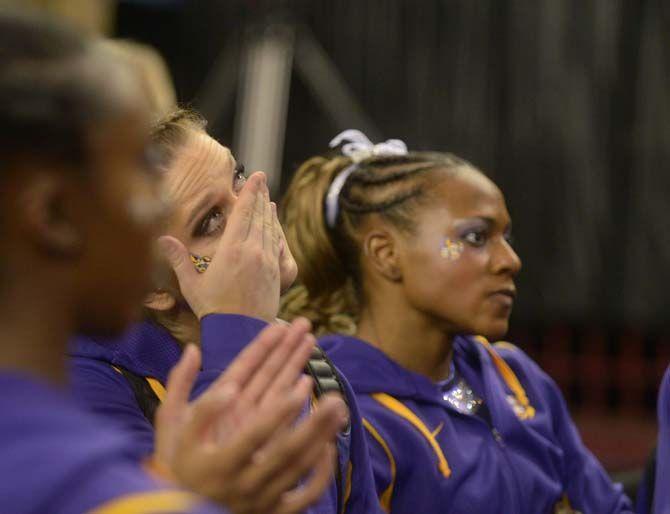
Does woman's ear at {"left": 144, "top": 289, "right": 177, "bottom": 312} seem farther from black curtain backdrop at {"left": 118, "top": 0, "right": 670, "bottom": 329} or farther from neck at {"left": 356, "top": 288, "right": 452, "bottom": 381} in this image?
black curtain backdrop at {"left": 118, "top": 0, "right": 670, "bottom": 329}

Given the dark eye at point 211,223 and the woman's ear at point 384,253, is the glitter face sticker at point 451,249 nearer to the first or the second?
the woman's ear at point 384,253

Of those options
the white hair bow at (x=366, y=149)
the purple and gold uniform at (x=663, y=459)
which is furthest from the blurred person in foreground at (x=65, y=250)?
the white hair bow at (x=366, y=149)

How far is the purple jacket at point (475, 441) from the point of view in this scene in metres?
1.96

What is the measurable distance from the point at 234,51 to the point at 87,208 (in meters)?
5.51

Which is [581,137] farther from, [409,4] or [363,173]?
[363,173]

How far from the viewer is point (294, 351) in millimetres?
961

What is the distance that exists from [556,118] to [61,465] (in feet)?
16.5

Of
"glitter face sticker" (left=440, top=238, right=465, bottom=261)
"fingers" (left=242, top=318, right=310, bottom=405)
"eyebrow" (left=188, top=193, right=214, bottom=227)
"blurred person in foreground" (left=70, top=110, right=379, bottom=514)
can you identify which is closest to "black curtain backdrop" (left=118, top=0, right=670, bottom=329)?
"glitter face sticker" (left=440, top=238, right=465, bottom=261)

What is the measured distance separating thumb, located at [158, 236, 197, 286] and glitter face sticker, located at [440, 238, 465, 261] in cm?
85

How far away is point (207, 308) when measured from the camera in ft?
4.13

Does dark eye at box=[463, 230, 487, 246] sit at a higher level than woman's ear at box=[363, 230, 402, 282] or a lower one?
higher

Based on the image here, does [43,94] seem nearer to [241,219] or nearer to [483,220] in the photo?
[241,219]

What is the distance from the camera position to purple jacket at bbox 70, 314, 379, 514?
122 centimetres

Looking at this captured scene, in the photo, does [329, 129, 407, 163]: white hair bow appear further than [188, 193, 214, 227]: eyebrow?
Yes
